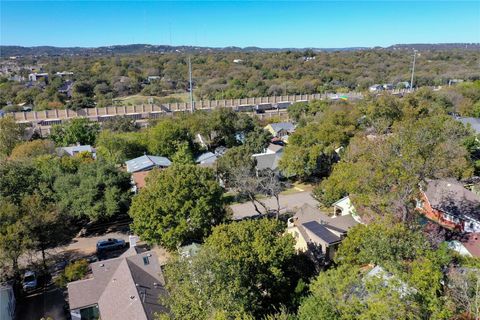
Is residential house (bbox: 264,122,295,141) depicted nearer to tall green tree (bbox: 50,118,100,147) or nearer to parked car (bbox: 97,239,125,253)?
tall green tree (bbox: 50,118,100,147)

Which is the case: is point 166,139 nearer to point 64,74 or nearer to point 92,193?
point 92,193

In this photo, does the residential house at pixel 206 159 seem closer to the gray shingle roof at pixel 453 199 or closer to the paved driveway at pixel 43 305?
the gray shingle roof at pixel 453 199

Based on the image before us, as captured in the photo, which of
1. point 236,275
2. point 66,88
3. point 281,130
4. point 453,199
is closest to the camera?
point 236,275

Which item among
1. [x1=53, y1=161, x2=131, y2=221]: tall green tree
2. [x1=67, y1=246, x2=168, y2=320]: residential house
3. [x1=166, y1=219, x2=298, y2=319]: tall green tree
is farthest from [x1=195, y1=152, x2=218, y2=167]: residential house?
[x1=166, y1=219, x2=298, y2=319]: tall green tree

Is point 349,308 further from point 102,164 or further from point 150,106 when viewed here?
point 150,106

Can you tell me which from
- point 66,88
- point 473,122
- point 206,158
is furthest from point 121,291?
point 66,88

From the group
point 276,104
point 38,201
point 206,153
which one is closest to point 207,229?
point 38,201
